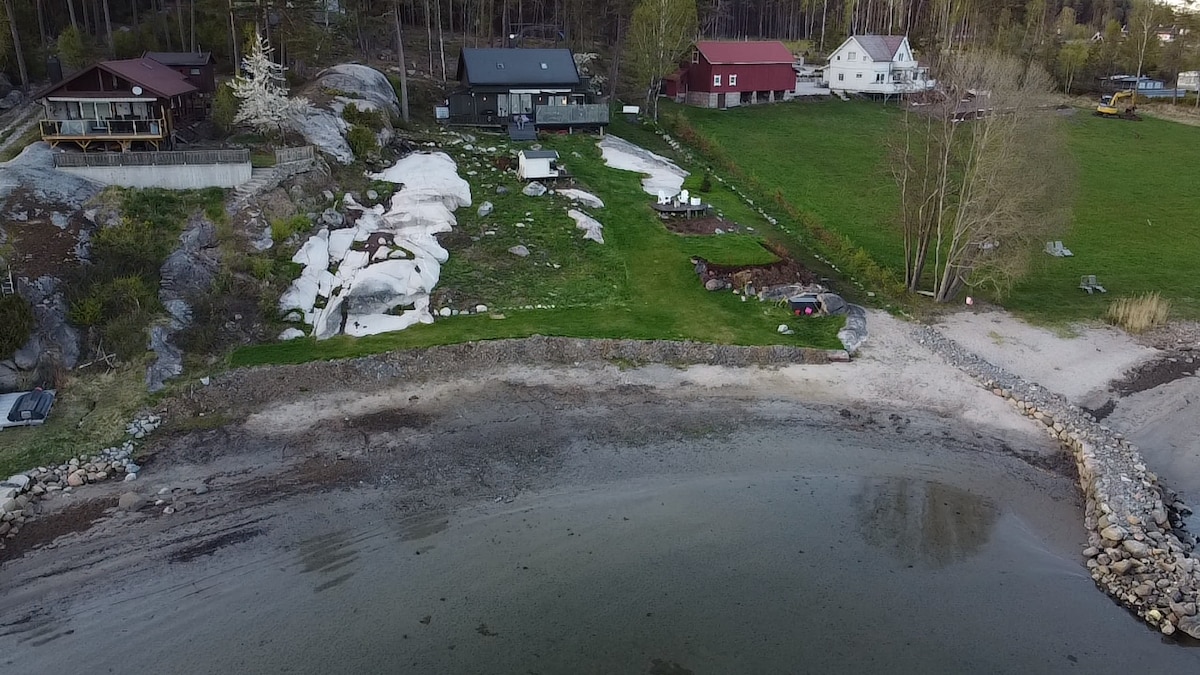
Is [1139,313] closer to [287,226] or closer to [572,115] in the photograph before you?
[572,115]

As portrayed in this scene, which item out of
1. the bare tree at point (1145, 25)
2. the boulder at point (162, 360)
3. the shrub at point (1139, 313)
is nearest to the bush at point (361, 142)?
the boulder at point (162, 360)

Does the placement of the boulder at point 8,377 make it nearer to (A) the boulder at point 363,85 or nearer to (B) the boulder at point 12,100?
(B) the boulder at point 12,100

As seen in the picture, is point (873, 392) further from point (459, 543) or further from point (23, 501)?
point (23, 501)

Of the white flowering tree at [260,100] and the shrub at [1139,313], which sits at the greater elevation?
the white flowering tree at [260,100]

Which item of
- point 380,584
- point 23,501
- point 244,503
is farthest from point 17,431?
point 380,584

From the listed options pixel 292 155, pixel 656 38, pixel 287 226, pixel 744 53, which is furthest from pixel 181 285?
pixel 744 53

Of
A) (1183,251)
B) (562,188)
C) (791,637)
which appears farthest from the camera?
(562,188)
